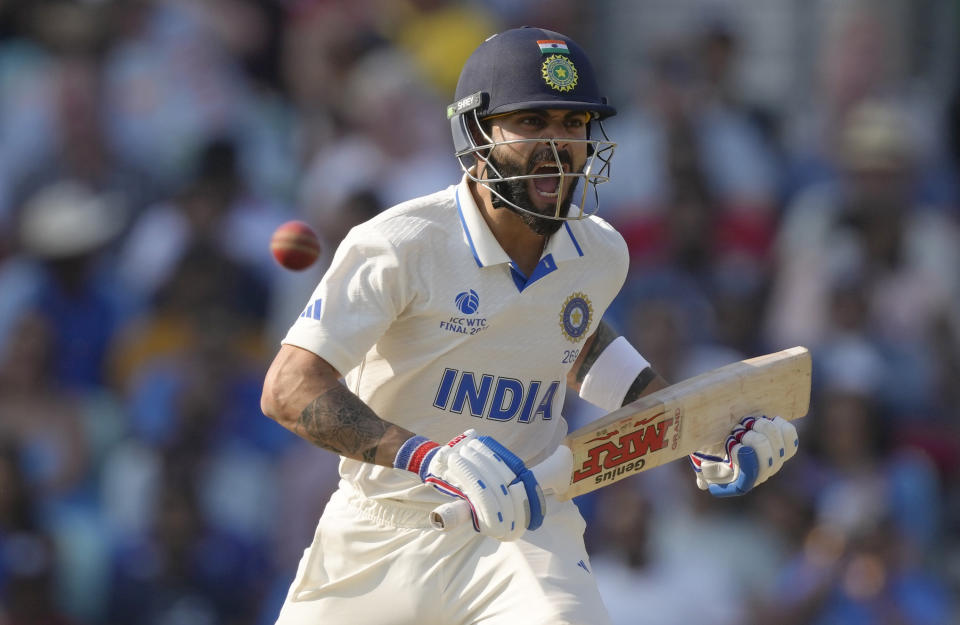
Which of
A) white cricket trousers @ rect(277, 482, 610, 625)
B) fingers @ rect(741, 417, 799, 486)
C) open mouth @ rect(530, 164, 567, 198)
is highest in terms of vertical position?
open mouth @ rect(530, 164, 567, 198)

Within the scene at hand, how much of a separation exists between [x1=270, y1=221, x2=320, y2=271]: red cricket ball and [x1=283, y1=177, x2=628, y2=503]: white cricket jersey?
0.54 m

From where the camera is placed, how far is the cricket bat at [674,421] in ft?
11.8

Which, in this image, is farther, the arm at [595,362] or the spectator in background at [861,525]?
the spectator in background at [861,525]

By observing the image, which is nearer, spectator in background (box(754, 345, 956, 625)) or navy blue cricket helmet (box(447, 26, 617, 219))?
navy blue cricket helmet (box(447, 26, 617, 219))

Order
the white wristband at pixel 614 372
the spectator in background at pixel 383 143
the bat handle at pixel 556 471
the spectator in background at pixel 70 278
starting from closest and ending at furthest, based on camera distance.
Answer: the bat handle at pixel 556 471, the white wristband at pixel 614 372, the spectator in background at pixel 70 278, the spectator in background at pixel 383 143

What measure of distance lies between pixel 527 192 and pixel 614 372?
70 centimetres

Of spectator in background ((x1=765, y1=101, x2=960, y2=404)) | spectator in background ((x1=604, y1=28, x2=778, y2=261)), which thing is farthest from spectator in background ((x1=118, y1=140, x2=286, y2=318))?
spectator in background ((x1=765, y1=101, x2=960, y2=404))

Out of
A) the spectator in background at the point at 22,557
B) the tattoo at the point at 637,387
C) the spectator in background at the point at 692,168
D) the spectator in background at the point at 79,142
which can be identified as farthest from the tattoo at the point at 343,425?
the spectator in background at the point at 79,142

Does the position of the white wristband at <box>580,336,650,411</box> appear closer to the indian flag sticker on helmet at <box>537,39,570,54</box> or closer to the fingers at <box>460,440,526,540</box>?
the indian flag sticker on helmet at <box>537,39,570,54</box>

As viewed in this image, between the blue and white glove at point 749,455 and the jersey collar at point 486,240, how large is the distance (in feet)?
2.12

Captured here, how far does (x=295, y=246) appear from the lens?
419 cm

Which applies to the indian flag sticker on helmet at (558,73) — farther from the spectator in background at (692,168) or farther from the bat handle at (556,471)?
the spectator in background at (692,168)

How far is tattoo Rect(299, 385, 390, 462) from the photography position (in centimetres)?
337

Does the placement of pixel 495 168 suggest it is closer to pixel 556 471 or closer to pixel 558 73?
pixel 558 73
